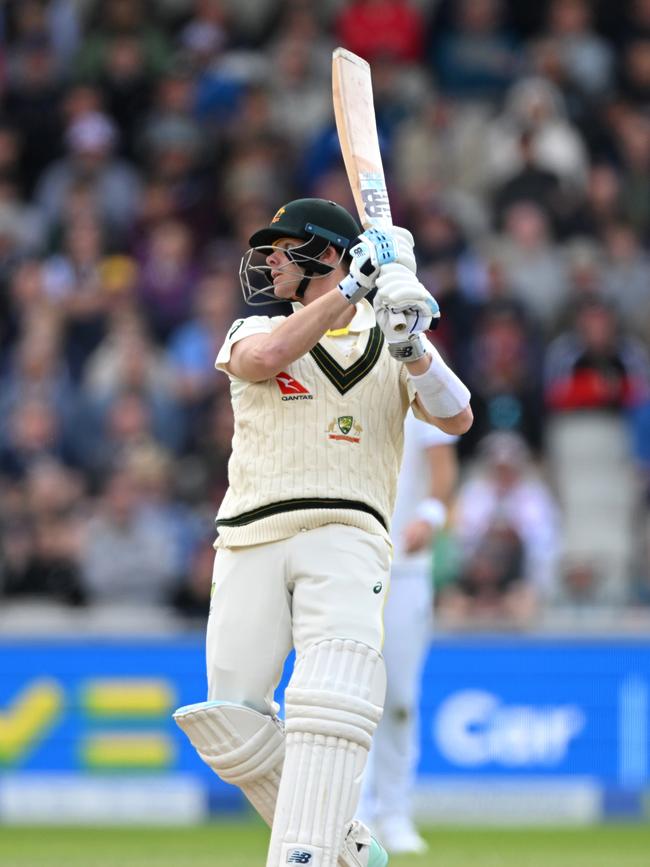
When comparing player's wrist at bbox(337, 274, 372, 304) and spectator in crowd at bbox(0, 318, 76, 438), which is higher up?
spectator in crowd at bbox(0, 318, 76, 438)

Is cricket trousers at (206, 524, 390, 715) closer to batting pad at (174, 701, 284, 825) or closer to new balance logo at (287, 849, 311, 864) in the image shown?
batting pad at (174, 701, 284, 825)

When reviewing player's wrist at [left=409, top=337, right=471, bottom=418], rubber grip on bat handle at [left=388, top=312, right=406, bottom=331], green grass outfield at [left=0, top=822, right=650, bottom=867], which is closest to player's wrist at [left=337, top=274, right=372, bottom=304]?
rubber grip on bat handle at [left=388, top=312, right=406, bottom=331]

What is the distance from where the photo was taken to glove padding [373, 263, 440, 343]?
516 cm

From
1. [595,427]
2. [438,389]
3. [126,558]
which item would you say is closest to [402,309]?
[438,389]

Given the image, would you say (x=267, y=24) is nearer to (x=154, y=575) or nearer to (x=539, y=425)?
(x=539, y=425)

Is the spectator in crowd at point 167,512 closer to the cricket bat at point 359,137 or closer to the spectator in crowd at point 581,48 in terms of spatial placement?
the spectator in crowd at point 581,48

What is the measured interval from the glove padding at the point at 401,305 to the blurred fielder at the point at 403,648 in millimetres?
2631

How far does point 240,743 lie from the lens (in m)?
5.44

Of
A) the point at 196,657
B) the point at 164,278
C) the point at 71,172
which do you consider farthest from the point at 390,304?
the point at 71,172

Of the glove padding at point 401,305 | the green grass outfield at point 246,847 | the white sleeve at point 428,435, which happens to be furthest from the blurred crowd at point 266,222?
the glove padding at point 401,305

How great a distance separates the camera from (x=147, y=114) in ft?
48.1

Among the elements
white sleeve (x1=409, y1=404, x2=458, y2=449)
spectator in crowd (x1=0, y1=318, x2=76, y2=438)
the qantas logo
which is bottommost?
the qantas logo

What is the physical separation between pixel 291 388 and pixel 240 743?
1040 millimetres

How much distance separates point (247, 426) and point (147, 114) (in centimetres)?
945
